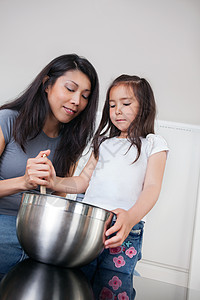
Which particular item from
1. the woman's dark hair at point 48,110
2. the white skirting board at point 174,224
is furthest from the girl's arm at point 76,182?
the white skirting board at point 174,224

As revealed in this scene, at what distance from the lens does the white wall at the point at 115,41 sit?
8.19 feet

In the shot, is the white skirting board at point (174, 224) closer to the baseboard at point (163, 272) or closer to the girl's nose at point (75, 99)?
the baseboard at point (163, 272)

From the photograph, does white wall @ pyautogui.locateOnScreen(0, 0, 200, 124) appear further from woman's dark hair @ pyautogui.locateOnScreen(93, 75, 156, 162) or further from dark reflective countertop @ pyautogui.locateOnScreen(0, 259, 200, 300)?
dark reflective countertop @ pyautogui.locateOnScreen(0, 259, 200, 300)

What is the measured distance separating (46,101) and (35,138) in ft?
0.49

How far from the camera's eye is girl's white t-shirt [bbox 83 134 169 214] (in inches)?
39.3

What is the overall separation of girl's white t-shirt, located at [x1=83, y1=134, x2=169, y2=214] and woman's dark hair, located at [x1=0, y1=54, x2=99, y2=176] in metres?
0.17

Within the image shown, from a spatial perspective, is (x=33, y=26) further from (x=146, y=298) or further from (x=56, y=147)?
(x=146, y=298)

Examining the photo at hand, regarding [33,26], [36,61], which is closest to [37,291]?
[36,61]

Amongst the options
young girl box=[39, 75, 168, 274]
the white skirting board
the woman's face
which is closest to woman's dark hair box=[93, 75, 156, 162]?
young girl box=[39, 75, 168, 274]

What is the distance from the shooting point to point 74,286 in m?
0.44

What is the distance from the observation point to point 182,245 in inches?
87.6

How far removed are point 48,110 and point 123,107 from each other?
0.30 meters

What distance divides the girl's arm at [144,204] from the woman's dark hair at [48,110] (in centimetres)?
36

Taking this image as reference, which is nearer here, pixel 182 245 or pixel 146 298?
pixel 146 298
